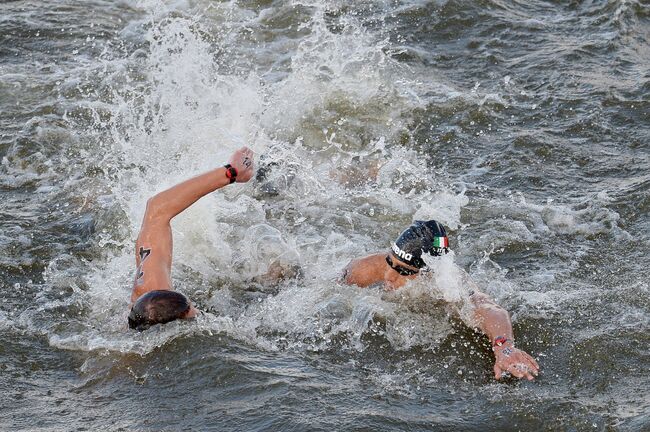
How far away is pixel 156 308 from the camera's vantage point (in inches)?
242

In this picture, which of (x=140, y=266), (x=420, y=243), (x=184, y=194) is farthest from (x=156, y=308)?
(x=420, y=243)

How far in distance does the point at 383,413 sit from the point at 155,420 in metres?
1.33

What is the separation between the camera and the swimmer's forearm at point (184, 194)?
6422 millimetres

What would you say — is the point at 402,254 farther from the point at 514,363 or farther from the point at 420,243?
the point at 514,363

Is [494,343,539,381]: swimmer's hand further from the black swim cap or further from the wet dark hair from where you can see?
the wet dark hair

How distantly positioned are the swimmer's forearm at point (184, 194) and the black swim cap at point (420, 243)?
51.4 inches

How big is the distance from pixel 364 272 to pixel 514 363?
1.46 meters

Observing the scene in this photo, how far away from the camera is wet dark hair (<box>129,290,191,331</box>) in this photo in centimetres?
615

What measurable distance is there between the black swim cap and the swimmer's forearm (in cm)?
131

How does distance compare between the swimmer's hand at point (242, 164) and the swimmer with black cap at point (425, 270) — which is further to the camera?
the swimmer's hand at point (242, 164)

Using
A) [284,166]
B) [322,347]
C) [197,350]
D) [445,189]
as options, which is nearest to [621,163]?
[445,189]

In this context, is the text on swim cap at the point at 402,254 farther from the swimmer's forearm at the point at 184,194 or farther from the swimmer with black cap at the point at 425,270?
the swimmer's forearm at the point at 184,194

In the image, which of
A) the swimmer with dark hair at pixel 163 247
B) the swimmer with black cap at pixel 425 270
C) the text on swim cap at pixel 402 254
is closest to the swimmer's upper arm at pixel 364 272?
the swimmer with black cap at pixel 425 270

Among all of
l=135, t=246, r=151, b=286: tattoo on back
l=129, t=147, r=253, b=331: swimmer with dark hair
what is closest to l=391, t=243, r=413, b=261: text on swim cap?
l=129, t=147, r=253, b=331: swimmer with dark hair
